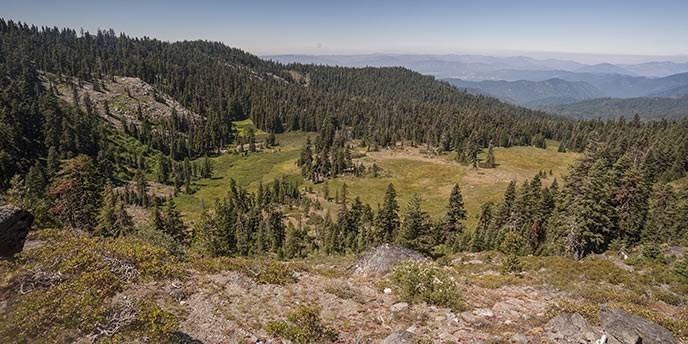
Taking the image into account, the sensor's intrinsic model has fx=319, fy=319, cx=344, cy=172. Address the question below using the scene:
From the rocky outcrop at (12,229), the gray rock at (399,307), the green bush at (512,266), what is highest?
the rocky outcrop at (12,229)

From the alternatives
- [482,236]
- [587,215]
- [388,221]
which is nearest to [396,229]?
[388,221]

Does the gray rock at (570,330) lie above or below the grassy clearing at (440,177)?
above

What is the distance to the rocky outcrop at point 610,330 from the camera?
12.6 meters

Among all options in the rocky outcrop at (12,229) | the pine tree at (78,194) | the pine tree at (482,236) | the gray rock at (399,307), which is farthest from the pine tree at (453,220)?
the pine tree at (78,194)

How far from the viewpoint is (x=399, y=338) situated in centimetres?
1365

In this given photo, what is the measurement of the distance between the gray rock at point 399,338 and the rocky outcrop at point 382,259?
38.1 feet

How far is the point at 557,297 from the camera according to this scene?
20.2 meters

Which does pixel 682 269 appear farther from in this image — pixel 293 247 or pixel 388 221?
pixel 293 247

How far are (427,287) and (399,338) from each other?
5459 millimetres

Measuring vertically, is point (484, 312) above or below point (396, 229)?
above

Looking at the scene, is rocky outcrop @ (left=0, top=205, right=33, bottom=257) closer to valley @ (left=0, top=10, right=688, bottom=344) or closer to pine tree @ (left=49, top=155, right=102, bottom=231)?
valley @ (left=0, top=10, right=688, bottom=344)

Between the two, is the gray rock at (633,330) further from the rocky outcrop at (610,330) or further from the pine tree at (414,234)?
the pine tree at (414,234)

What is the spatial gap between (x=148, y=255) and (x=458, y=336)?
17.3 metres

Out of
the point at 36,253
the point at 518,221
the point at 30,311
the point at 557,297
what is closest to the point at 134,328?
the point at 30,311
